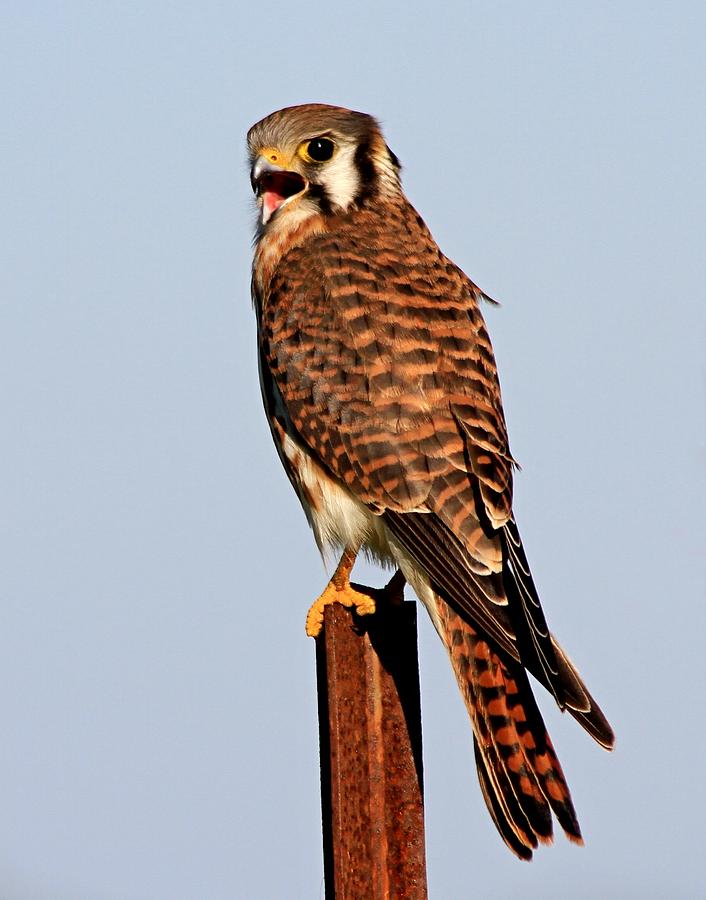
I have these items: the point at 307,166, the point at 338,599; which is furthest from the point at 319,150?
the point at 338,599

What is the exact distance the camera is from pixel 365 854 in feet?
10.4

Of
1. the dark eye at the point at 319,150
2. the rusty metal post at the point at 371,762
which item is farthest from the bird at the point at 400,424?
the rusty metal post at the point at 371,762

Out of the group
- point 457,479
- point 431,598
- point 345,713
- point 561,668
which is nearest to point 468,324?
point 457,479

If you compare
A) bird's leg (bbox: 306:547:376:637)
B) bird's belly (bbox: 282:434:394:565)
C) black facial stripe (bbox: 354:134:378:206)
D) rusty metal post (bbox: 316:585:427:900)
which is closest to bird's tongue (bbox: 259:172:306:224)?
black facial stripe (bbox: 354:134:378:206)

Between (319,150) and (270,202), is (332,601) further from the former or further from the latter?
(319,150)

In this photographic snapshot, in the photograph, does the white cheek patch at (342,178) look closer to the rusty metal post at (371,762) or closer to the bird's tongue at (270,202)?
the bird's tongue at (270,202)

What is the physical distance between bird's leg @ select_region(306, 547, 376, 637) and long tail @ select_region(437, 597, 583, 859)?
30 centimetres

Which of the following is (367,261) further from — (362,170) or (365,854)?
(365,854)

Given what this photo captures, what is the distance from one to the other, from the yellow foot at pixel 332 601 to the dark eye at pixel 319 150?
5.43 ft

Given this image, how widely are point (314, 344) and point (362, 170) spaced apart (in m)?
0.93

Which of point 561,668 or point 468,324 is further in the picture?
point 468,324

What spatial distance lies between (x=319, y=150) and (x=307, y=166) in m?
0.07

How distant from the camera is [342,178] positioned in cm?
509

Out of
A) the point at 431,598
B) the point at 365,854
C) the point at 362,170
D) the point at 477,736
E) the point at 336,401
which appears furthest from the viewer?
the point at 362,170
